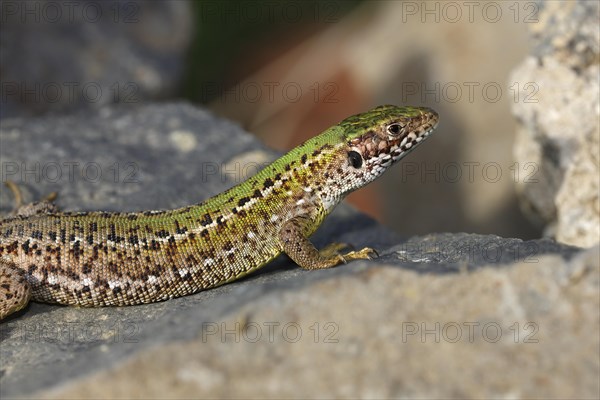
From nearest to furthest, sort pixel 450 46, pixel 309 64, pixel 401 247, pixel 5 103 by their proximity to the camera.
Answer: pixel 401 247
pixel 5 103
pixel 450 46
pixel 309 64

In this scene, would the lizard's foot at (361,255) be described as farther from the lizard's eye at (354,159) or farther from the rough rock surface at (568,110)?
the rough rock surface at (568,110)

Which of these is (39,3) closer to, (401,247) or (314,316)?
(401,247)

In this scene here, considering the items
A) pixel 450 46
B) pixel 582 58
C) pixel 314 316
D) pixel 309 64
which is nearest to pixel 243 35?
pixel 309 64

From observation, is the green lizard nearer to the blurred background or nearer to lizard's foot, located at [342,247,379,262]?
lizard's foot, located at [342,247,379,262]

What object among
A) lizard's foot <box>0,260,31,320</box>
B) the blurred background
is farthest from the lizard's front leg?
the blurred background

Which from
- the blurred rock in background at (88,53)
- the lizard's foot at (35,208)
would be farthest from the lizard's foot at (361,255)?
the blurred rock in background at (88,53)

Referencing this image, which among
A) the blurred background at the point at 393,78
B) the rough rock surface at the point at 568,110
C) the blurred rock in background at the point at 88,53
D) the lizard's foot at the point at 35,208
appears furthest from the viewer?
the blurred rock in background at the point at 88,53

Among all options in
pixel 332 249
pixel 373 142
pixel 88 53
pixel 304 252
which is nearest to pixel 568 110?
pixel 373 142

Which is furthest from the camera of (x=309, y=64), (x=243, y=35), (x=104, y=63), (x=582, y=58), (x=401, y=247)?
(x=243, y=35)
